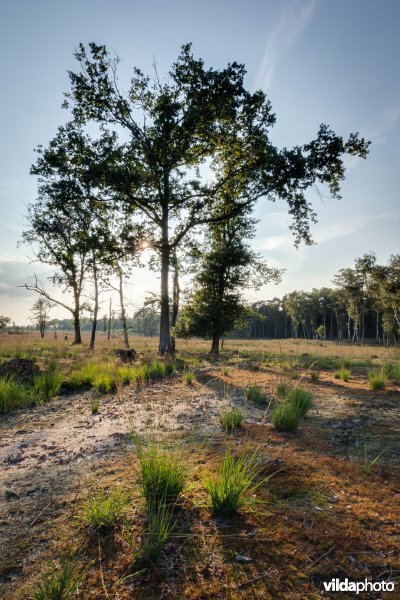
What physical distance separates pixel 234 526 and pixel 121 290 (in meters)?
26.6

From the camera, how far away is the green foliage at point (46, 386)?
24.6ft

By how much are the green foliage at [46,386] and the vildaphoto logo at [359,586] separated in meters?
7.19

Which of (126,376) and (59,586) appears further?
(126,376)

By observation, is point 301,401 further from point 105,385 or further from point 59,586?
point 105,385

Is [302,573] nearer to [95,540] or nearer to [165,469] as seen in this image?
[165,469]

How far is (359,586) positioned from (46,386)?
793 cm

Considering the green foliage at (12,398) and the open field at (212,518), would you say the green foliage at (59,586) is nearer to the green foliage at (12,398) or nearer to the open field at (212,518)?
the open field at (212,518)

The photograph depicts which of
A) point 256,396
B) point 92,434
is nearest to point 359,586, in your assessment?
point 92,434

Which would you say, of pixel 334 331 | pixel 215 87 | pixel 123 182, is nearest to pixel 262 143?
pixel 215 87

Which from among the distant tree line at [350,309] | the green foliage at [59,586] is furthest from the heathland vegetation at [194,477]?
the distant tree line at [350,309]

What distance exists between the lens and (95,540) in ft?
7.06

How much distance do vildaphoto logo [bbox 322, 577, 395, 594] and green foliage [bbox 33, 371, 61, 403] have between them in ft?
23.6

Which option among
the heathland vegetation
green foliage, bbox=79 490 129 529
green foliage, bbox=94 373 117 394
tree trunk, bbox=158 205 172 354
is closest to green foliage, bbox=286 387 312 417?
the heathland vegetation

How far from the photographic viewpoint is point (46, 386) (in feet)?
25.8
